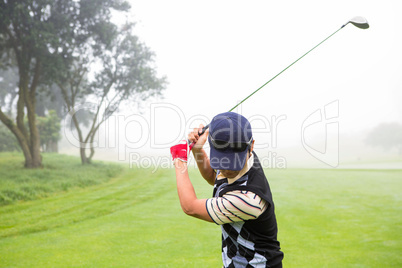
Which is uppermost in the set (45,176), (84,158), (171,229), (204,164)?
(204,164)

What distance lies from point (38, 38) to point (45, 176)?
173 inches

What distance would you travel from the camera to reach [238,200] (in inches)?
59.7

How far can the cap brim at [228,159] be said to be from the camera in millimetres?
1547

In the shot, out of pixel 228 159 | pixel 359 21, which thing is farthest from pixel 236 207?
pixel 359 21

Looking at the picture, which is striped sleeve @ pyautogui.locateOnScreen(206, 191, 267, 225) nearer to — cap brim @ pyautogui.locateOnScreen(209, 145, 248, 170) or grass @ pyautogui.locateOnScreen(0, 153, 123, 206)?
cap brim @ pyautogui.locateOnScreen(209, 145, 248, 170)

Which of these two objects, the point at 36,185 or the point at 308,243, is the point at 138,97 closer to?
the point at 36,185

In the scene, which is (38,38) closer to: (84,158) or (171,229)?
(84,158)

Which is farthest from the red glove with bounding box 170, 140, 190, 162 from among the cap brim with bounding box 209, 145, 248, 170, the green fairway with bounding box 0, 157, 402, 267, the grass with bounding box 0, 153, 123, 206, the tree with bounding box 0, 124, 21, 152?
the tree with bounding box 0, 124, 21, 152

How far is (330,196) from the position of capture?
847 centimetres

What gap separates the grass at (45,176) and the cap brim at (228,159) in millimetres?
7983

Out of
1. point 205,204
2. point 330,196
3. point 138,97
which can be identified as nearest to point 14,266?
point 205,204

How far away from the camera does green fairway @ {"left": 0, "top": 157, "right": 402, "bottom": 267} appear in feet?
13.9

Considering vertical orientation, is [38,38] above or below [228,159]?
above

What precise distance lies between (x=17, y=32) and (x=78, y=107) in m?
5.42
